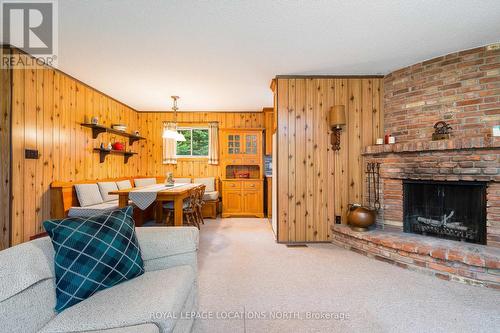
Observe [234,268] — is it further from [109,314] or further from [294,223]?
[109,314]

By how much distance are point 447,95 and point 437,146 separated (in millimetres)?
727

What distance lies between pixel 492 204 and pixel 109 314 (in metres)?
3.58

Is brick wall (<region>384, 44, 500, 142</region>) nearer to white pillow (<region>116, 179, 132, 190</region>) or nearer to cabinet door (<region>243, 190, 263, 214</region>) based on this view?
cabinet door (<region>243, 190, 263, 214</region>)

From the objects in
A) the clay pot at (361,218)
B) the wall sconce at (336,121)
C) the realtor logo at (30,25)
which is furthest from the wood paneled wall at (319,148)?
the realtor logo at (30,25)

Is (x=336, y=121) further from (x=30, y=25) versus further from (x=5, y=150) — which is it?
(x=5, y=150)

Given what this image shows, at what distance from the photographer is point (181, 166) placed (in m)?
Answer: 5.84

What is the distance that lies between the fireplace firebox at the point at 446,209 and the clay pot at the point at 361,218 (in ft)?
1.56

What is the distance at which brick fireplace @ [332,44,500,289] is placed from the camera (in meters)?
2.40

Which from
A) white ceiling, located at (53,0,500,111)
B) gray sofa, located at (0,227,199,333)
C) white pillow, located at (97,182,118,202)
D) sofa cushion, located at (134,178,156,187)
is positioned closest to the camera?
gray sofa, located at (0,227,199,333)

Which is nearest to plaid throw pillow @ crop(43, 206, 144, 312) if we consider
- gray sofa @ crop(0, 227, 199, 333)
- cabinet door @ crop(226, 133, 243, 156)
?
gray sofa @ crop(0, 227, 199, 333)

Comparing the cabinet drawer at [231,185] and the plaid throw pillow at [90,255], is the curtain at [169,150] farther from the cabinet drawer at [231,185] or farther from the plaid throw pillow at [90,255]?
the plaid throw pillow at [90,255]

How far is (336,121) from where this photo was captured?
3.23 meters

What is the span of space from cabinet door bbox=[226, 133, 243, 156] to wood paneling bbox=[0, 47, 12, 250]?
143 inches

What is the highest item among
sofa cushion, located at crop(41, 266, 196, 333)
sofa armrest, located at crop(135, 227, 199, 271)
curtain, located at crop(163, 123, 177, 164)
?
curtain, located at crop(163, 123, 177, 164)
